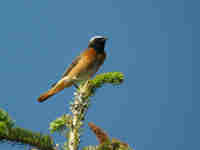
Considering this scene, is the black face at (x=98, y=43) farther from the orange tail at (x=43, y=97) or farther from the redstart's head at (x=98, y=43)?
the orange tail at (x=43, y=97)

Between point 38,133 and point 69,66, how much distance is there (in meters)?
6.68

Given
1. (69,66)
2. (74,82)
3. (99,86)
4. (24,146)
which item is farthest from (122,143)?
(69,66)

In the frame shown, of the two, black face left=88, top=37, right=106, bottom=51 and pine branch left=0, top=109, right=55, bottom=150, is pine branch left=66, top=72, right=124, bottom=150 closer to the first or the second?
pine branch left=0, top=109, right=55, bottom=150

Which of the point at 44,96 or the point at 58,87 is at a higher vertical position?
the point at 58,87

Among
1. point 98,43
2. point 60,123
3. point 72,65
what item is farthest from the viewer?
point 98,43

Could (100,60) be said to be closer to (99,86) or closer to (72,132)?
(99,86)

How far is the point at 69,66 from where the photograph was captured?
8398 millimetres

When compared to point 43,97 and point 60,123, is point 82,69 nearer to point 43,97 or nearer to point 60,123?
point 43,97

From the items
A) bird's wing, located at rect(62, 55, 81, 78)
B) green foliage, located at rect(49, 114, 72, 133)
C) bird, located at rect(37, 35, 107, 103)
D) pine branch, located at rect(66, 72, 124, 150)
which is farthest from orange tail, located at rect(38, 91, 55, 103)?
green foliage, located at rect(49, 114, 72, 133)

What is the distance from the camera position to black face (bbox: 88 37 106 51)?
27.9 ft

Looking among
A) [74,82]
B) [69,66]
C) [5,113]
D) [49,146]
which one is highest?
[69,66]

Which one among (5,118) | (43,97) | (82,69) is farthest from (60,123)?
(82,69)

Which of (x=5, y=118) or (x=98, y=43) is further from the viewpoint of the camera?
(x=98, y=43)

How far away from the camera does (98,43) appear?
884 cm
